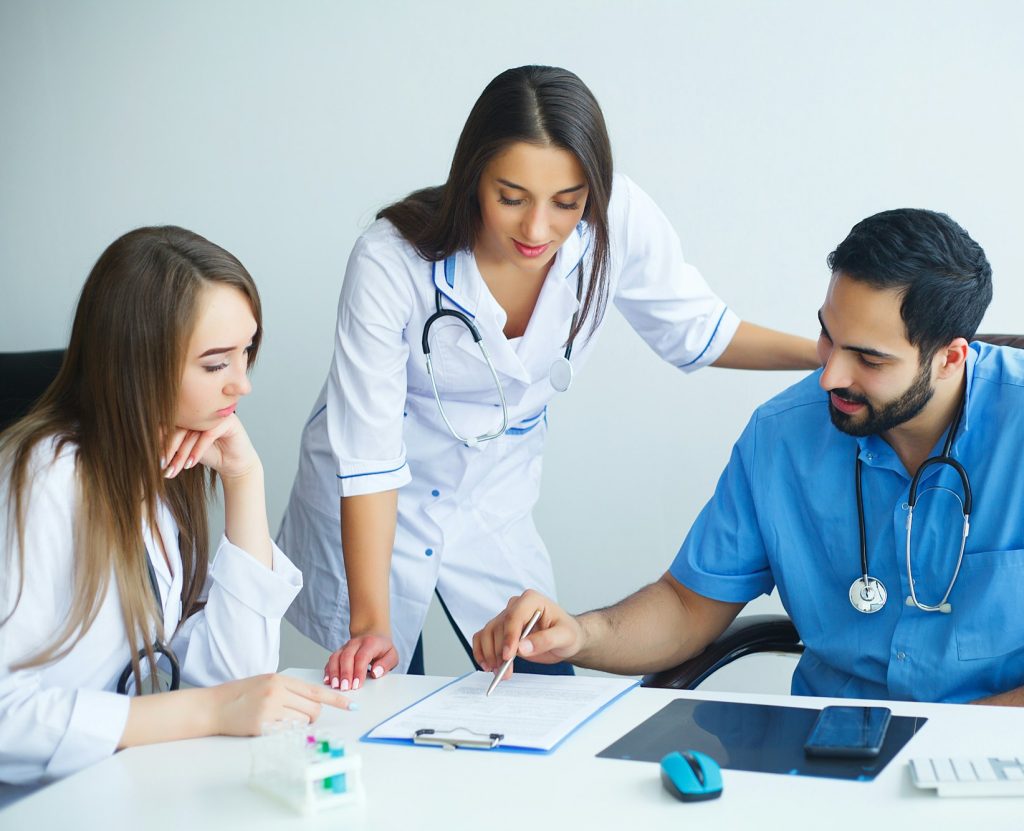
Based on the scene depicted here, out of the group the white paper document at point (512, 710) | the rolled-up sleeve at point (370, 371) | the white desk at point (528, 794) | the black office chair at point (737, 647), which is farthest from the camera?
the rolled-up sleeve at point (370, 371)

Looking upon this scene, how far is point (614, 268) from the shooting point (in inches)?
73.1

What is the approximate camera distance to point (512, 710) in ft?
4.18

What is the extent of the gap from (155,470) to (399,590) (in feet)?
1.91

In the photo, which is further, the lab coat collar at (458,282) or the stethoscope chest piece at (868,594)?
the lab coat collar at (458,282)

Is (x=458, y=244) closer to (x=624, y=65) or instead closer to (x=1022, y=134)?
(x=624, y=65)

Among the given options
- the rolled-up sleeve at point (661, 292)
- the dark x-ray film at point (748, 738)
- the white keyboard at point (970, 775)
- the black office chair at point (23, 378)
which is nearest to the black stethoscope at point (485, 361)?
the rolled-up sleeve at point (661, 292)

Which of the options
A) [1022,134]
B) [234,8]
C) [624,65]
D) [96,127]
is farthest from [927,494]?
[96,127]

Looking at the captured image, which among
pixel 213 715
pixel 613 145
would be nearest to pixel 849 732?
pixel 213 715

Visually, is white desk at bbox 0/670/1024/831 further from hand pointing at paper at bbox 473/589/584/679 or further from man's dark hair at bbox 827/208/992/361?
man's dark hair at bbox 827/208/992/361

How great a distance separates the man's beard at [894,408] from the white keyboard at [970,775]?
550mm

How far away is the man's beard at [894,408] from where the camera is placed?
147 cm

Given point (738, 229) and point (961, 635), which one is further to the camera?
point (738, 229)

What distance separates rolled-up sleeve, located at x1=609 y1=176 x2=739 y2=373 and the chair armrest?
20.9 inches

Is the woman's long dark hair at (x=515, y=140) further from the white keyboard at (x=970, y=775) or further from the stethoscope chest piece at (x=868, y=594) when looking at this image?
the white keyboard at (x=970, y=775)
